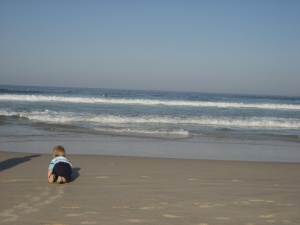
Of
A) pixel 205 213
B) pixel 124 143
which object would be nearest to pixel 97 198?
pixel 205 213

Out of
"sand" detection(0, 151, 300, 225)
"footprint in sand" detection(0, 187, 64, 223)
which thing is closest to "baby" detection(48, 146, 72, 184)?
"sand" detection(0, 151, 300, 225)

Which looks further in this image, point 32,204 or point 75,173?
point 75,173

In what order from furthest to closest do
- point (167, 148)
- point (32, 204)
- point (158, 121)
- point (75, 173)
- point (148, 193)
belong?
point (158, 121)
point (167, 148)
point (75, 173)
point (148, 193)
point (32, 204)

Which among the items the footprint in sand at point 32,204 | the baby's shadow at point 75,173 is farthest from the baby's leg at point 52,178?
the baby's shadow at point 75,173

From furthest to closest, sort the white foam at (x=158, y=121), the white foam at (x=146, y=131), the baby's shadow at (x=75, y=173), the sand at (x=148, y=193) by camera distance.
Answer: the white foam at (x=158, y=121) → the white foam at (x=146, y=131) → the baby's shadow at (x=75, y=173) → the sand at (x=148, y=193)

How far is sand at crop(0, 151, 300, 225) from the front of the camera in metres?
4.15

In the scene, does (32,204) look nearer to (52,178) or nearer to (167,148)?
(52,178)

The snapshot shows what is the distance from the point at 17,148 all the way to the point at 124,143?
3.23 meters

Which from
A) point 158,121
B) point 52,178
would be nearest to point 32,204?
point 52,178

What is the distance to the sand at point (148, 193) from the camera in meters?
4.15

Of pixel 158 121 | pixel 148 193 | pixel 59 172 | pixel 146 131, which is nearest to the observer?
pixel 148 193

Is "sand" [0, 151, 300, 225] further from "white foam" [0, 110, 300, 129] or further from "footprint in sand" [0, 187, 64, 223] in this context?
"white foam" [0, 110, 300, 129]

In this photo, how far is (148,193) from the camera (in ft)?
17.1

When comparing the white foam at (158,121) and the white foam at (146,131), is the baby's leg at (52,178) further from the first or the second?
the white foam at (158,121)
